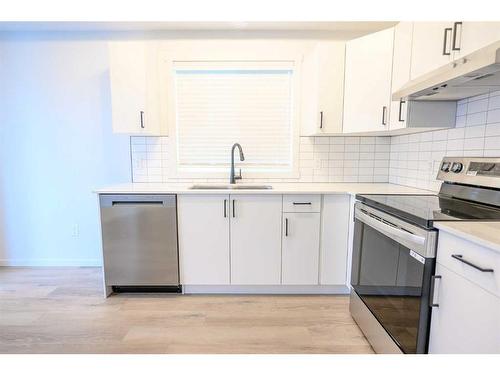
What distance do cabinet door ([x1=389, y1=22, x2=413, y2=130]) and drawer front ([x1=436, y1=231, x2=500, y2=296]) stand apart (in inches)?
40.2

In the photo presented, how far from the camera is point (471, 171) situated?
159 cm

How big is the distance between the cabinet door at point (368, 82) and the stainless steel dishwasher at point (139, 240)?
1600mm

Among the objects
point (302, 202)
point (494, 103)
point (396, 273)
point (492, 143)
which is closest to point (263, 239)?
point (302, 202)

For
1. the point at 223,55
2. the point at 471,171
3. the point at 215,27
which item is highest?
the point at 215,27

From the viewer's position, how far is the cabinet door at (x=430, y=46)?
4.88 feet

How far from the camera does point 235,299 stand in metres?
2.18

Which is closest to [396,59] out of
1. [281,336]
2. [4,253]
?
[281,336]

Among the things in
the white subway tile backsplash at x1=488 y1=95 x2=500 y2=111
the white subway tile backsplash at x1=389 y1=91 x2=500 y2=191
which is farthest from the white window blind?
the white subway tile backsplash at x1=488 y1=95 x2=500 y2=111

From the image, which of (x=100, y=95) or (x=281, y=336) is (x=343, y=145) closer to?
(x=281, y=336)

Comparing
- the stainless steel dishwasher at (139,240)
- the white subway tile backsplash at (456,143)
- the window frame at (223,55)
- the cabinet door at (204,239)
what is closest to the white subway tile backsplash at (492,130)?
the white subway tile backsplash at (456,143)

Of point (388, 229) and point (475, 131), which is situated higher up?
point (475, 131)

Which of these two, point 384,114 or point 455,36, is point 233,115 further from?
point 455,36

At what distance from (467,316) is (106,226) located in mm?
2257

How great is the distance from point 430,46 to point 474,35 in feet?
0.95
